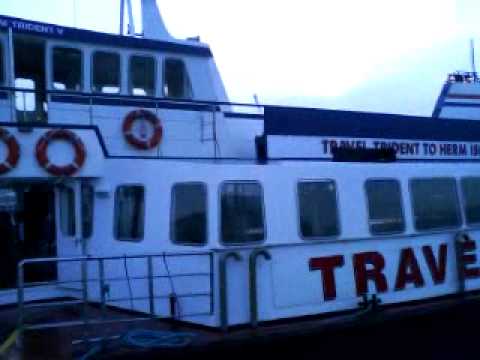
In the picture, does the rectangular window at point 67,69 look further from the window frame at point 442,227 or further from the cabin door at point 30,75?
the window frame at point 442,227

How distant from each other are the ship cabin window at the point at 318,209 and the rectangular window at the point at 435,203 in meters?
1.19

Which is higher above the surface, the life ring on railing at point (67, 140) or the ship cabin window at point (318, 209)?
the life ring on railing at point (67, 140)

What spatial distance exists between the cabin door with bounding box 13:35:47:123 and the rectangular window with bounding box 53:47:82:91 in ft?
0.64

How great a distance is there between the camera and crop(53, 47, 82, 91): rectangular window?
8.14 meters

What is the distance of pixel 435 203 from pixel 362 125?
6.50 ft

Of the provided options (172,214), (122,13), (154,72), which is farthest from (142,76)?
(172,214)

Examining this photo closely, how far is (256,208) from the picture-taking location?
6000 mm

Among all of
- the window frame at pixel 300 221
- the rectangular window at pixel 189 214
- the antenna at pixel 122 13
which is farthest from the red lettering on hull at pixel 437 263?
the antenna at pixel 122 13

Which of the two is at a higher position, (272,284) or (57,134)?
(57,134)

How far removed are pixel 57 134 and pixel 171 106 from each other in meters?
1.89

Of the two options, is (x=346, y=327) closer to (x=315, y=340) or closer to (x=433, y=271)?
(x=315, y=340)

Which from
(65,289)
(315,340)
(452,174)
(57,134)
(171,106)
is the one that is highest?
(171,106)

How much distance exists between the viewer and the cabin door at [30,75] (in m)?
7.74

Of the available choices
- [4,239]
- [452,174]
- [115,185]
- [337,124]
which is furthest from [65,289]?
[452,174]
